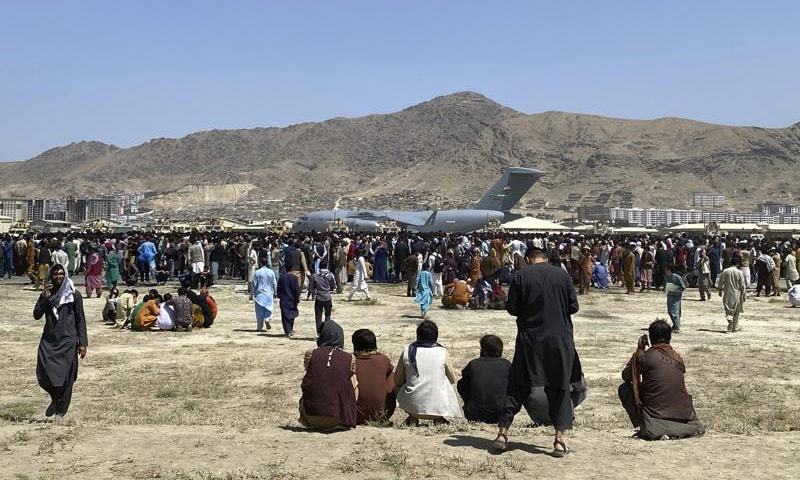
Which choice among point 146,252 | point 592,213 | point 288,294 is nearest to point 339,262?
point 146,252

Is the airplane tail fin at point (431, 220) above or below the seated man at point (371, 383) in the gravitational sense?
above

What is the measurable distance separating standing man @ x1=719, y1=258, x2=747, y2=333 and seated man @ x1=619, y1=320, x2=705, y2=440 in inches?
336

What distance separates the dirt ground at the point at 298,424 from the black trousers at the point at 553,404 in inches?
10.4

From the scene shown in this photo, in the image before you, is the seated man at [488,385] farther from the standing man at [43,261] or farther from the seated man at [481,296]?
the standing man at [43,261]

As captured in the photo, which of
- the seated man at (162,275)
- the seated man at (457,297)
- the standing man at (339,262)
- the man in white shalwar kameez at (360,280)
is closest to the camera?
the seated man at (457,297)

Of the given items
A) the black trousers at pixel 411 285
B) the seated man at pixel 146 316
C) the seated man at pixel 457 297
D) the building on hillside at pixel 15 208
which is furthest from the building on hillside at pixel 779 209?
the seated man at pixel 146 316

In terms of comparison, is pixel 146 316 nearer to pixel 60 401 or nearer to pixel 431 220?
pixel 60 401

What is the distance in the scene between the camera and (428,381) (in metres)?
7.30

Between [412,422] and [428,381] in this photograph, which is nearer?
[428,381]

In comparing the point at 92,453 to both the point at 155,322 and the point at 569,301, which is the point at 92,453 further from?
the point at 155,322

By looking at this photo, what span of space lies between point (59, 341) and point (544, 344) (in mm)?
4502

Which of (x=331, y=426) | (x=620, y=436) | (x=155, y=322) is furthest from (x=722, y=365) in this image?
(x=155, y=322)

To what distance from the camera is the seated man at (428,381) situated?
23.9ft

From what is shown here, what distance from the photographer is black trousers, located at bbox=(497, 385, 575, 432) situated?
598 centimetres
